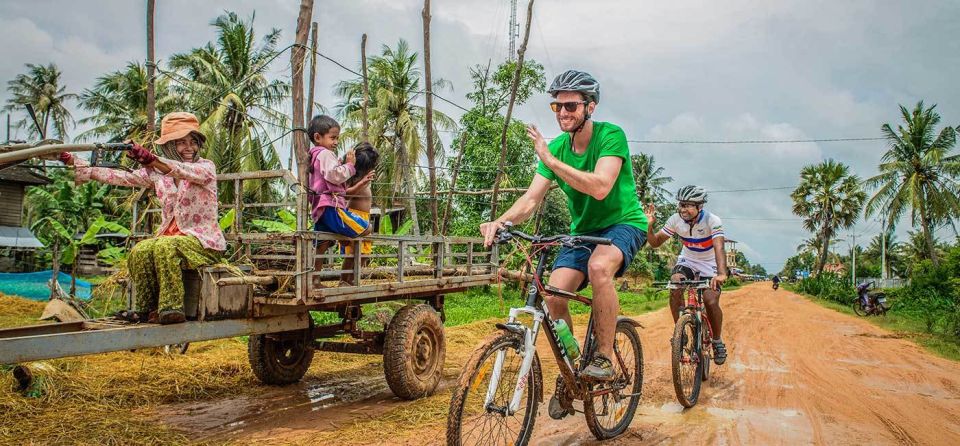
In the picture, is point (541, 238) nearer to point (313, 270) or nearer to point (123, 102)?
point (313, 270)

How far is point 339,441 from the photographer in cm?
466

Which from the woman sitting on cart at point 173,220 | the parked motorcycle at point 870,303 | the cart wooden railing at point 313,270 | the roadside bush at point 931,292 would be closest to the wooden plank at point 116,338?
the woman sitting on cart at point 173,220

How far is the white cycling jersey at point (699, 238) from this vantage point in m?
6.73

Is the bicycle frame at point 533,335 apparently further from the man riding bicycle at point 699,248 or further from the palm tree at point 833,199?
the palm tree at point 833,199

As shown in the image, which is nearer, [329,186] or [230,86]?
[329,186]

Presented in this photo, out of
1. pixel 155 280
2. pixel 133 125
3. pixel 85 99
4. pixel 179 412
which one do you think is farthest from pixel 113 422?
pixel 85 99

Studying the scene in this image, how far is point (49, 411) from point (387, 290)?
283cm

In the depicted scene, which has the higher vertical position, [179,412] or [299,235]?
[299,235]

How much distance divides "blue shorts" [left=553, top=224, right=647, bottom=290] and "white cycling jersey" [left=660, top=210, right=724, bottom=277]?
2.65m

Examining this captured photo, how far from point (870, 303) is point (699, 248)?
15.9m

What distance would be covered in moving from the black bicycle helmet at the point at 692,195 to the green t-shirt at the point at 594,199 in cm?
250

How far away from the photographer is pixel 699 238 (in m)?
6.77

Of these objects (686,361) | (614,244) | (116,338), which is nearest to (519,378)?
(614,244)

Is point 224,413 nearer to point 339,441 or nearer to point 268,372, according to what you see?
point 268,372
